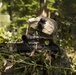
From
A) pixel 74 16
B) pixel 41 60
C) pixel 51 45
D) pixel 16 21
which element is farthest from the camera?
pixel 16 21

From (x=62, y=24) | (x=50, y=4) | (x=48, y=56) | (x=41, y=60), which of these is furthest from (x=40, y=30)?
(x=50, y=4)

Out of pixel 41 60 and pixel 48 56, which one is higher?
pixel 41 60

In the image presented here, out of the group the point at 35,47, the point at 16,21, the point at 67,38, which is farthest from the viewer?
the point at 16,21

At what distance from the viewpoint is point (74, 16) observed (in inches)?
490

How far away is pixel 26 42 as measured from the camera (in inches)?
118

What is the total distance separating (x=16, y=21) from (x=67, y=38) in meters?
15.2

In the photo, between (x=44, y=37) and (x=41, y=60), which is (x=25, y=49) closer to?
(x=44, y=37)

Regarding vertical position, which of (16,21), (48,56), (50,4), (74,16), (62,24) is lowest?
(16,21)

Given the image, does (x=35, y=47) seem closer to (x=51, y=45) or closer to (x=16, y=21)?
(x=51, y=45)

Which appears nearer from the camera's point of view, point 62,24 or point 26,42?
point 26,42

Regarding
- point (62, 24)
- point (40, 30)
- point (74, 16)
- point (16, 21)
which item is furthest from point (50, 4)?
point (40, 30)

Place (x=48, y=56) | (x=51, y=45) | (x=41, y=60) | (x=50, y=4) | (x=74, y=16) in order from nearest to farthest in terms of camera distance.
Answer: (x=41, y=60) < (x=48, y=56) < (x=51, y=45) < (x=74, y=16) < (x=50, y=4)

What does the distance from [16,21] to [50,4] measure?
9.84ft

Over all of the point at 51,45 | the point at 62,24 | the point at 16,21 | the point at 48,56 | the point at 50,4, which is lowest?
the point at 16,21
